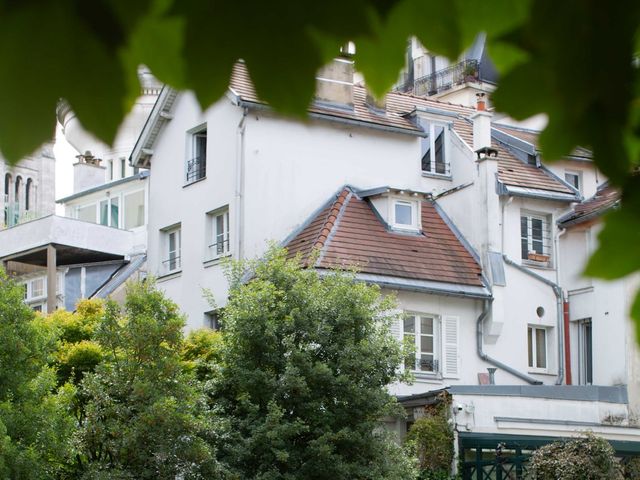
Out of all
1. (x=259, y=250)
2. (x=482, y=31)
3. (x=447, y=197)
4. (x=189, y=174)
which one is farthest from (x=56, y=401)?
(x=482, y=31)

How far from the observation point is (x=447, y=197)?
1433 inches

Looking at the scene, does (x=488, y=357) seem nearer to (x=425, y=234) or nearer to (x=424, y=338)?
(x=424, y=338)

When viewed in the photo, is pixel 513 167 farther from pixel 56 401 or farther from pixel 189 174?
pixel 56 401

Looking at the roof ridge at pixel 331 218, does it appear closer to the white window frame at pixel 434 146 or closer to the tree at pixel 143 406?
the white window frame at pixel 434 146

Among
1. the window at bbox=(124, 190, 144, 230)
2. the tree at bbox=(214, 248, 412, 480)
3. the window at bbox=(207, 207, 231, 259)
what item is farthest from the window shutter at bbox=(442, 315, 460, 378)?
the window at bbox=(124, 190, 144, 230)

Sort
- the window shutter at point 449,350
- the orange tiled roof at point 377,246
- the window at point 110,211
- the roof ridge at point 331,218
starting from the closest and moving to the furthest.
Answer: the roof ridge at point 331,218 < the orange tiled roof at point 377,246 < the window shutter at point 449,350 < the window at point 110,211

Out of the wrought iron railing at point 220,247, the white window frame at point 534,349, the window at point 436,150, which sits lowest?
the white window frame at point 534,349

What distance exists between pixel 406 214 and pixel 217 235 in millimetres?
4951

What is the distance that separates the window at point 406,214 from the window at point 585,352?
5.18 meters

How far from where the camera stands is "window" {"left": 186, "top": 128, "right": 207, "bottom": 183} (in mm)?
35562

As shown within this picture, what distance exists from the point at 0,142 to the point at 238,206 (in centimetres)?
3121

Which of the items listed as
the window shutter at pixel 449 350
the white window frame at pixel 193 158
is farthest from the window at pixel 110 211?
the window shutter at pixel 449 350

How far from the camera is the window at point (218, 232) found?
3416 cm

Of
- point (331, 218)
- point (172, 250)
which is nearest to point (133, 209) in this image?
point (172, 250)
